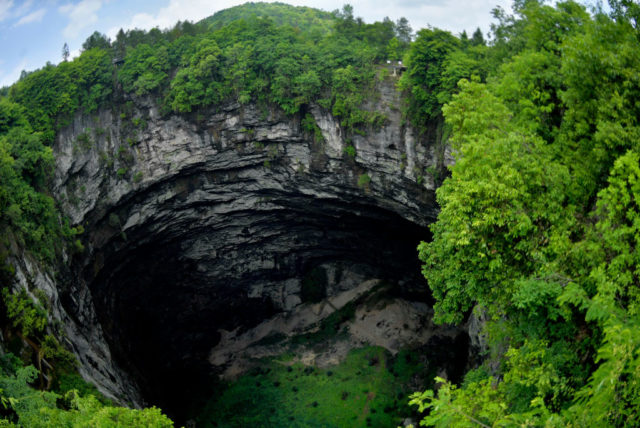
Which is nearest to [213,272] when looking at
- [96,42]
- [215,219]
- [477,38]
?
[215,219]

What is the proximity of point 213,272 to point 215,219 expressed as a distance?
17.6ft

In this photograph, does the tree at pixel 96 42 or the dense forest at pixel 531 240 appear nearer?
the dense forest at pixel 531 240

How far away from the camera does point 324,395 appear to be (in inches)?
1165

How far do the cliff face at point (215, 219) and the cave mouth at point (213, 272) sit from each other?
4.2 inches

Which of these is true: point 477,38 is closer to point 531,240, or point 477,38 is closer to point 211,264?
point 531,240

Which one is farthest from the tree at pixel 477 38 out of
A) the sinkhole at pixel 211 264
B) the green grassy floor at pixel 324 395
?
the green grassy floor at pixel 324 395

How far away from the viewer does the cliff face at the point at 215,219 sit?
26.9 metres

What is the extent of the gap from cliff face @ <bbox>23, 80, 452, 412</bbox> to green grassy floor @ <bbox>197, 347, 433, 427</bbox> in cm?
534

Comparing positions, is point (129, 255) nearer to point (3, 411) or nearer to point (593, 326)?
point (3, 411)

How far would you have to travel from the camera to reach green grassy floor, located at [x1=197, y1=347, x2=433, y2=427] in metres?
27.7

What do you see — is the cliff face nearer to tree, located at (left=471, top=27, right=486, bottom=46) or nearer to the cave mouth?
the cave mouth

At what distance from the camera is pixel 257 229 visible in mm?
34969

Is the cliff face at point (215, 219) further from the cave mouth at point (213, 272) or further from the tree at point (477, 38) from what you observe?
the tree at point (477, 38)

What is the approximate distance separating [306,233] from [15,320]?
73.6 ft
